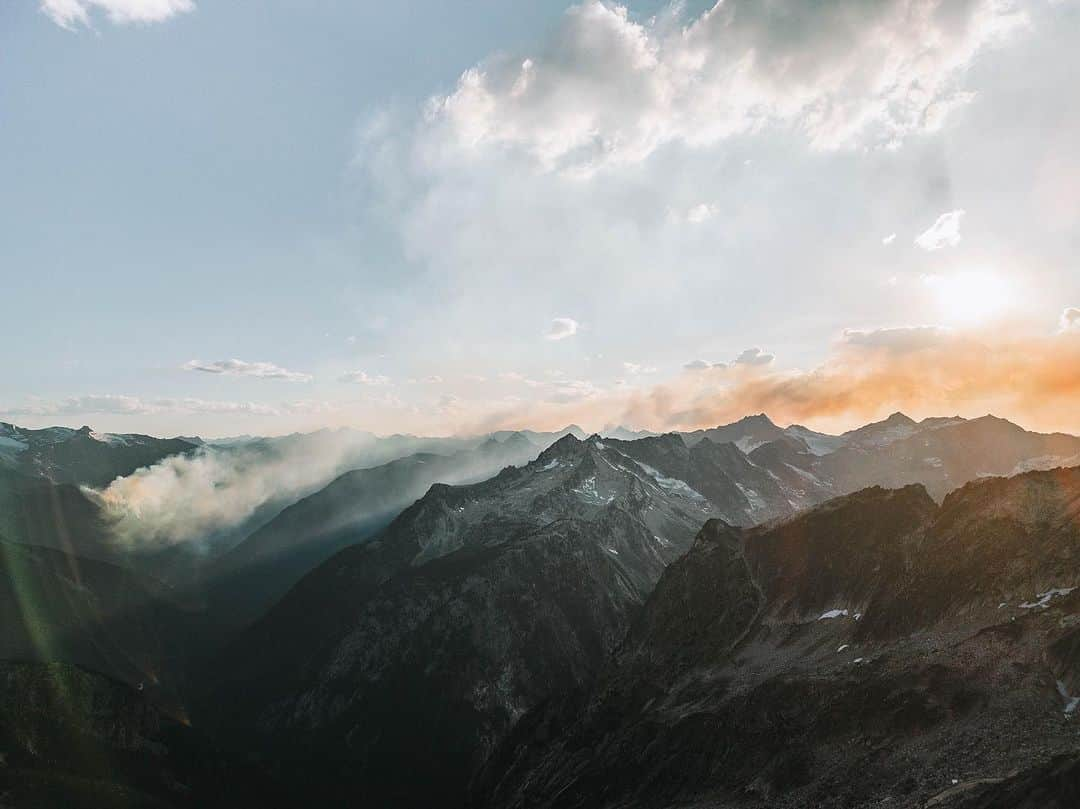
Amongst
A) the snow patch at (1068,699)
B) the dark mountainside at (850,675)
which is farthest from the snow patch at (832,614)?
the snow patch at (1068,699)

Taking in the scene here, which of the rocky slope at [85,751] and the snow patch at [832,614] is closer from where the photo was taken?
the snow patch at [832,614]

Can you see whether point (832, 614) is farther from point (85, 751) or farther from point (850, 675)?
point (85, 751)

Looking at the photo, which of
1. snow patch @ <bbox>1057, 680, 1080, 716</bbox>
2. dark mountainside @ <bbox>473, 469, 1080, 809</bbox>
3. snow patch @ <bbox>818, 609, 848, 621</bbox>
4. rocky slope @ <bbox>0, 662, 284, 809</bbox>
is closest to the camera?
snow patch @ <bbox>1057, 680, 1080, 716</bbox>

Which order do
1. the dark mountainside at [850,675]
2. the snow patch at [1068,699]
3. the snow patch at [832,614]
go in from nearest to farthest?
the snow patch at [1068,699] < the dark mountainside at [850,675] < the snow patch at [832,614]

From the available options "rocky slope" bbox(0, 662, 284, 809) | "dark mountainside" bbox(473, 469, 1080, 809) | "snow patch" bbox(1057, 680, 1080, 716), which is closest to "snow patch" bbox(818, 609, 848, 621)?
"dark mountainside" bbox(473, 469, 1080, 809)

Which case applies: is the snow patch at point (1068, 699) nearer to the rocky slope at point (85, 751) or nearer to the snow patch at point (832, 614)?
the snow patch at point (832, 614)

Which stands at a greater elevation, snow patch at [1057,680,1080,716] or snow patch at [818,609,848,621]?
snow patch at [1057,680,1080,716]

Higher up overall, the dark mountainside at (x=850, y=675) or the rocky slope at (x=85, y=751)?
the dark mountainside at (x=850, y=675)

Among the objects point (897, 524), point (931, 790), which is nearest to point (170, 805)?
point (931, 790)

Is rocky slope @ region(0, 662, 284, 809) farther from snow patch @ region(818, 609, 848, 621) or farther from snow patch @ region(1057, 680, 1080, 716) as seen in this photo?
snow patch @ region(1057, 680, 1080, 716)
